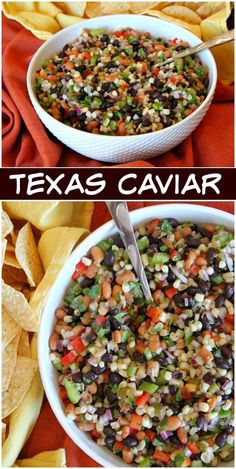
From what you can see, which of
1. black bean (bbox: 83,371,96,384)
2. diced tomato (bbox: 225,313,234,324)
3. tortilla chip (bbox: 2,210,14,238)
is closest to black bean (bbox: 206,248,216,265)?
diced tomato (bbox: 225,313,234,324)

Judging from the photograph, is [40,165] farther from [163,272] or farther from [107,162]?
[163,272]

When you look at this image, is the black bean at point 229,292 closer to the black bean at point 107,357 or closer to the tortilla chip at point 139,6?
the black bean at point 107,357

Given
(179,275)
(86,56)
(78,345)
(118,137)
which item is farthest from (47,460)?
(86,56)

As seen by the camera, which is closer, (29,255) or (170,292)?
(170,292)


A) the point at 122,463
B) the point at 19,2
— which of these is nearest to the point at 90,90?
the point at 19,2

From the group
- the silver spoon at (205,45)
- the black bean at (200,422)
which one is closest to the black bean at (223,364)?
the black bean at (200,422)

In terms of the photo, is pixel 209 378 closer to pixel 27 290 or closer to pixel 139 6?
pixel 27 290

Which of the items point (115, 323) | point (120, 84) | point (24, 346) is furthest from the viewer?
point (120, 84)
